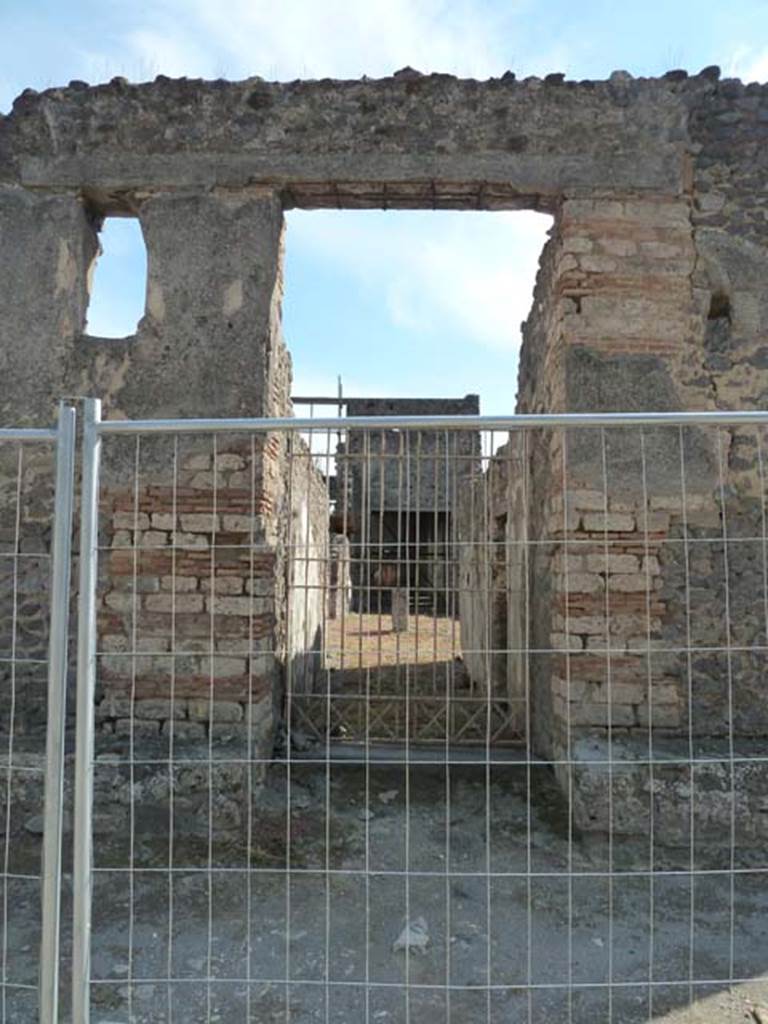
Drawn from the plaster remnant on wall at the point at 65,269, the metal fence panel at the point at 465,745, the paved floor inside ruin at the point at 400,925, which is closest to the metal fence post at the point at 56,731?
the paved floor inside ruin at the point at 400,925

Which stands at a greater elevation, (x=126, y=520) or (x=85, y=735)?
(x=126, y=520)

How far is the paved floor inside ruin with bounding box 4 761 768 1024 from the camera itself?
11.1 ft

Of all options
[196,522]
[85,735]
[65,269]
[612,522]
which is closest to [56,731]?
[85,735]

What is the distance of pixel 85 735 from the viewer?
267 centimetres

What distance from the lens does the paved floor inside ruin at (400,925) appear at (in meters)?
3.37

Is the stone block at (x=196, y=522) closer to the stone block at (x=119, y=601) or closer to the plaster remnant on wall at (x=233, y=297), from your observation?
the stone block at (x=119, y=601)

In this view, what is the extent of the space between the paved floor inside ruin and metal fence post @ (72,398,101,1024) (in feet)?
1.57

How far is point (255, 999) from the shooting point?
343 cm

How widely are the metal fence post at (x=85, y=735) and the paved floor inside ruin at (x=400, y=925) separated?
1.57ft

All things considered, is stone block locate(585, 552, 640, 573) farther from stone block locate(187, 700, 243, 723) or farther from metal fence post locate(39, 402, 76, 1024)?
metal fence post locate(39, 402, 76, 1024)

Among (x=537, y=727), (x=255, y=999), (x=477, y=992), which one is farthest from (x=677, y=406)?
(x=255, y=999)

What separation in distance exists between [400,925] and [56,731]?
233 centimetres

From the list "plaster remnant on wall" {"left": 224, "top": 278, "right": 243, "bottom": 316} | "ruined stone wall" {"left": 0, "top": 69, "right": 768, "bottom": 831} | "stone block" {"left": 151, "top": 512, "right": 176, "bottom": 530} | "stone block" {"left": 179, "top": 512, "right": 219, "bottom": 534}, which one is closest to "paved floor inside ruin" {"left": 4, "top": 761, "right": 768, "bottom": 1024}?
"ruined stone wall" {"left": 0, "top": 69, "right": 768, "bottom": 831}

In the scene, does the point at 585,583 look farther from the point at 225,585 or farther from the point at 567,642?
the point at 225,585
